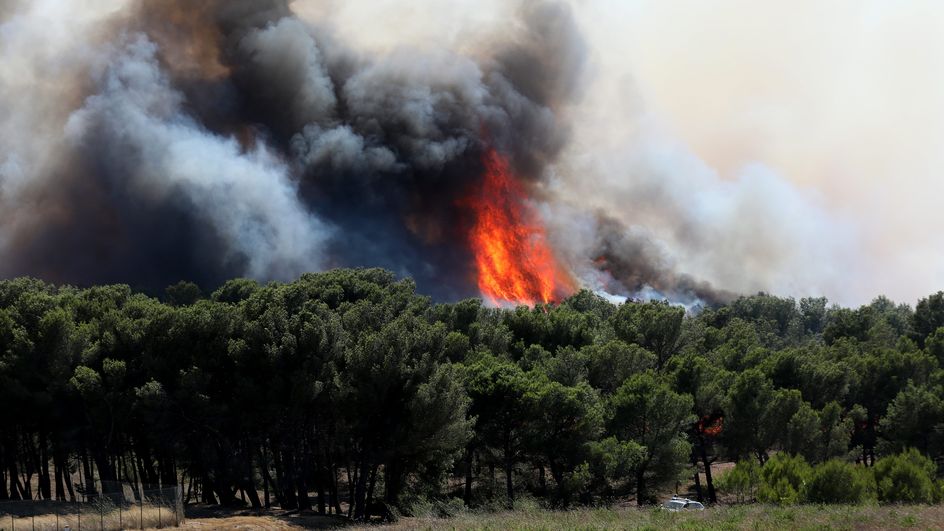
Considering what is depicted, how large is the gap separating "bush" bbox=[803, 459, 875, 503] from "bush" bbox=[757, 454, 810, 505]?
20.2 inches

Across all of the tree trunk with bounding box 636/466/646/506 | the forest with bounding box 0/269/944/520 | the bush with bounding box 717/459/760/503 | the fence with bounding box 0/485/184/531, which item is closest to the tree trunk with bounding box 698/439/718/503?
the forest with bounding box 0/269/944/520

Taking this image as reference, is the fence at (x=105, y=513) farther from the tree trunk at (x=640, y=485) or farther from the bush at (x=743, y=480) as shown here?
the bush at (x=743, y=480)

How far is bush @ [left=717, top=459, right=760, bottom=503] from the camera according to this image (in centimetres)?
5003

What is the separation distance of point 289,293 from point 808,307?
151m

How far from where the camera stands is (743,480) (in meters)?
49.9

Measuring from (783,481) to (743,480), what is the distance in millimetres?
4028

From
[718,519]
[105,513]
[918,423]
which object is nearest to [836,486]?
[718,519]

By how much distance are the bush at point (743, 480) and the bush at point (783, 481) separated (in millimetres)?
1848

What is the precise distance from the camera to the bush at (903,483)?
45062mm

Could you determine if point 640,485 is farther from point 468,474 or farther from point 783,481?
point 468,474

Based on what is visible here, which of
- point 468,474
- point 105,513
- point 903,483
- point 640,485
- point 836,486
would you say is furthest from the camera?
point 640,485

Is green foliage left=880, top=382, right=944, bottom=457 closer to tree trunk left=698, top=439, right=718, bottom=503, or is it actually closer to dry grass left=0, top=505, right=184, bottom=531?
tree trunk left=698, top=439, right=718, bottom=503

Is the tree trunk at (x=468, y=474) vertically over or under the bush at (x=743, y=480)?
over

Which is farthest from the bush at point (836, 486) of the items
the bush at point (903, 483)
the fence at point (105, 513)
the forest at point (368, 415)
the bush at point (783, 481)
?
the fence at point (105, 513)
